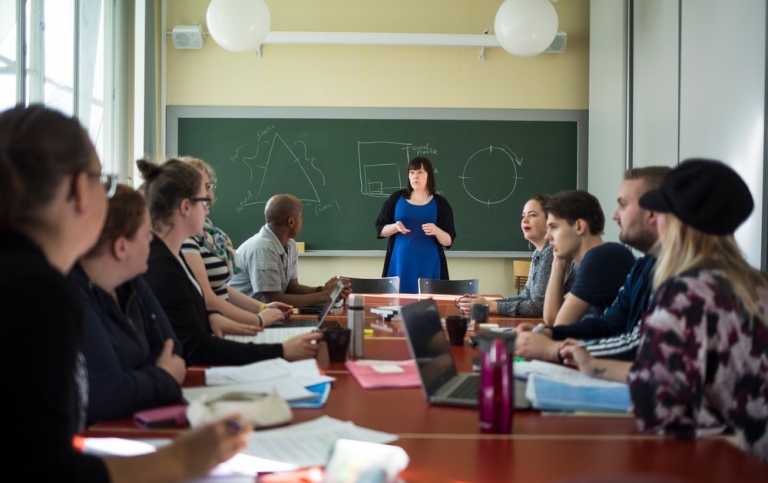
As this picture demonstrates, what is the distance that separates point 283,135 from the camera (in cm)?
657

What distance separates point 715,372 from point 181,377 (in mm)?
1309

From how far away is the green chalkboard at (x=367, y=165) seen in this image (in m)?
6.57

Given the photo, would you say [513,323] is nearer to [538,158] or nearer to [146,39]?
[538,158]

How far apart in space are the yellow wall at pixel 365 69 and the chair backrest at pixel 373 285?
1470mm

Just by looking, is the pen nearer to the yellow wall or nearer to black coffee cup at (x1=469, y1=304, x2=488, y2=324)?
black coffee cup at (x1=469, y1=304, x2=488, y2=324)

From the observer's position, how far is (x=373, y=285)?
5.18m

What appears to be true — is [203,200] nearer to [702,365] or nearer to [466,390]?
[466,390]

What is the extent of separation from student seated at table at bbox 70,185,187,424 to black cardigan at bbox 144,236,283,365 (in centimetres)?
26

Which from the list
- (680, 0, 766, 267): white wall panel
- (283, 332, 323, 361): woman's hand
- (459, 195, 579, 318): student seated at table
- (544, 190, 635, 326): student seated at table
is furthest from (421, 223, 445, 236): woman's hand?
(283, 332, 323, 361): woman's hand

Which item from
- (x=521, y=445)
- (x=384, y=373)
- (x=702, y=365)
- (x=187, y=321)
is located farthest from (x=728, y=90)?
(x=521, y=445)

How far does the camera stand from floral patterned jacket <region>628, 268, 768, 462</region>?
1.62 meters

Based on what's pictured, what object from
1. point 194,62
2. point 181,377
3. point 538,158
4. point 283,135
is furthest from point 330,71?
point 181,377

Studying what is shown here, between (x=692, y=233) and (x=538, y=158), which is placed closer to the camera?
(x=692, y=233)

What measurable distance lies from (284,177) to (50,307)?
5615mm
